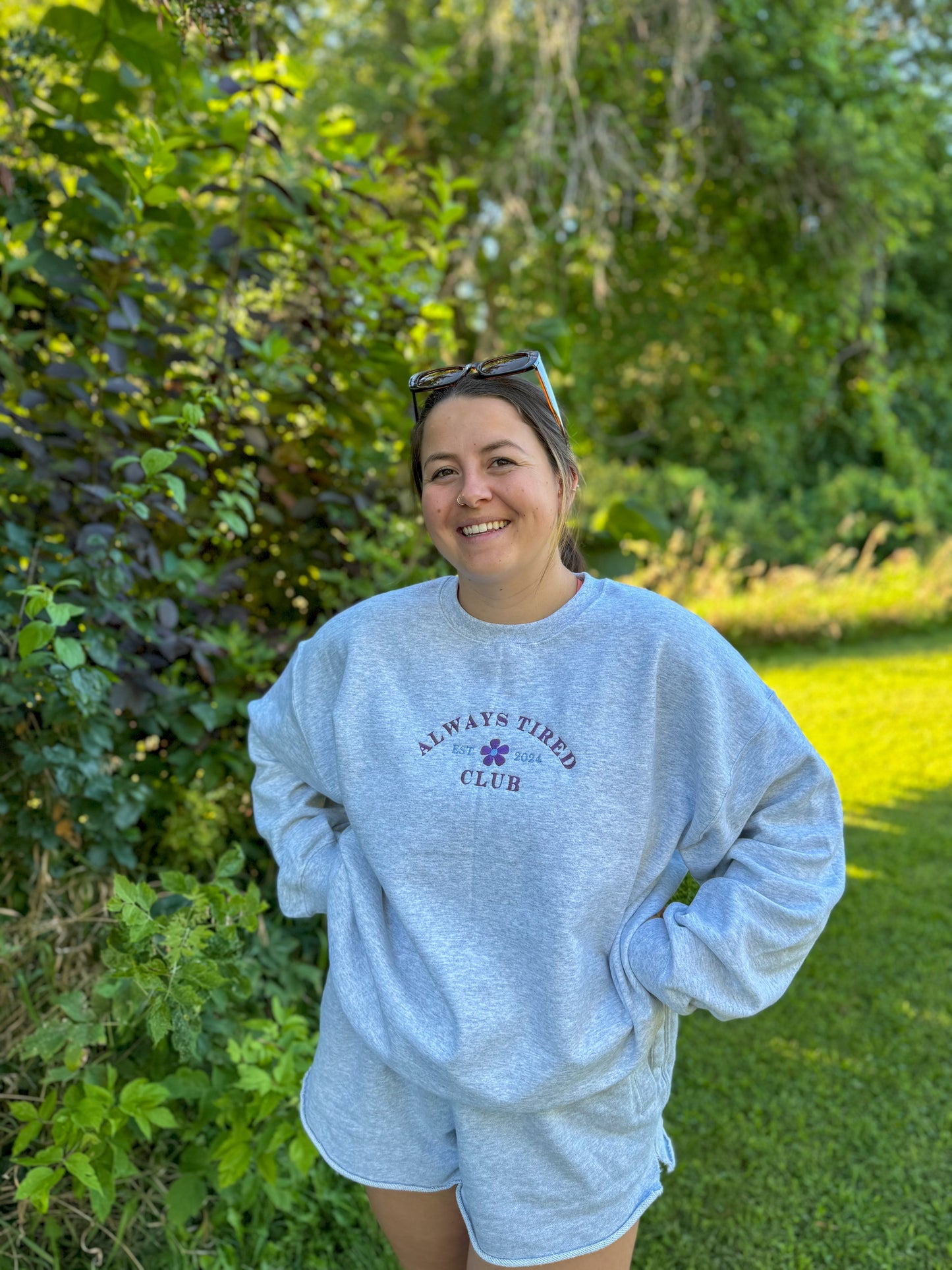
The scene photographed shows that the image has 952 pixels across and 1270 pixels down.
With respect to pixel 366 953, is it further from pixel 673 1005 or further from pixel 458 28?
pixel 458 28

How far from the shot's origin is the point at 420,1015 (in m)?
1.45

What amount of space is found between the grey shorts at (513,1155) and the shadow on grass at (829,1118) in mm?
1105

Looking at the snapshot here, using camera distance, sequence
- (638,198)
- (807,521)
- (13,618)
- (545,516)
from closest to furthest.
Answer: (545,516) < (13,618) < (638,198) < (807,521)

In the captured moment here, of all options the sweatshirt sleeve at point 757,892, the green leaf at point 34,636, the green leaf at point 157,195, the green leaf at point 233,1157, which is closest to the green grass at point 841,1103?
the green leaf at point 233,1157

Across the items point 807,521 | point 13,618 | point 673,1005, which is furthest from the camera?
point 807,521

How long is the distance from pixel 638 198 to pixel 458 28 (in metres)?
2.40

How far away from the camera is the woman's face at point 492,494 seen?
4.79 ft

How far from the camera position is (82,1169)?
1729 mm

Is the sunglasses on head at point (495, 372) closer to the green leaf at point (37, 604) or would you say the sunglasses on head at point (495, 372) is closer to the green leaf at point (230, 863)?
the green leaf at point (37, 604)

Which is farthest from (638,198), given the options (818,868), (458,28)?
(818,868)

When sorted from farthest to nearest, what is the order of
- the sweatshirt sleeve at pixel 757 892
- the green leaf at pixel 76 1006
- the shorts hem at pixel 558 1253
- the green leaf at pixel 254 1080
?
the green leaf at pixel 254 1080
the green leaf at pixel 76 1006
the shorts hem at pixel 558 1253
the sweatshirt sleeve at pixel 757 892

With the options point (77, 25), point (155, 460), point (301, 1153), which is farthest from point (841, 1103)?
point (77, 25)

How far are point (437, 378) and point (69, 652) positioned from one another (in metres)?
0.80

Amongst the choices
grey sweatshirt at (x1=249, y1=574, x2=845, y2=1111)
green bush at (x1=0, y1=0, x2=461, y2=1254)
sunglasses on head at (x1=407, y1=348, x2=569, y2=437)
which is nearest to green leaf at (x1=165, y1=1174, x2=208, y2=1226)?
green bush at (x1=0, y1=0, x2=461, y2=1254)
